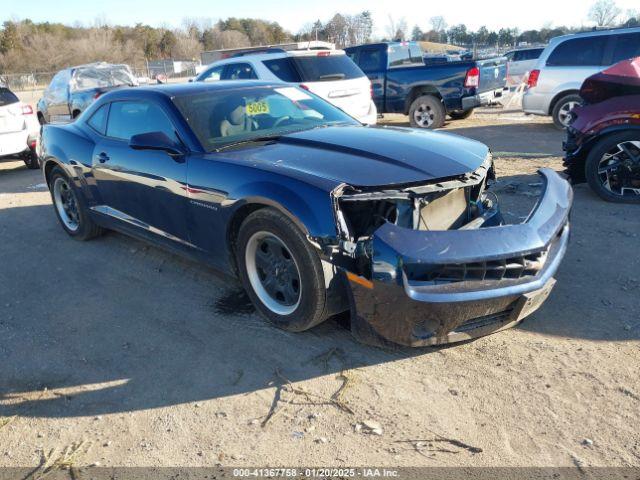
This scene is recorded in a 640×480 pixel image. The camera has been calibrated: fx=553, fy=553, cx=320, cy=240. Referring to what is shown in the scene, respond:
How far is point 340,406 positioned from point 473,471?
75 centimetres

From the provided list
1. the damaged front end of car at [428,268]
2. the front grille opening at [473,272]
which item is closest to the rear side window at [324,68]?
the damaged front end of car at [428,268]

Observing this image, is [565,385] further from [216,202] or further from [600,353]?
[216,202]

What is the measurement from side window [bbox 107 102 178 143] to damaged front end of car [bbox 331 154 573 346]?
1800 mm

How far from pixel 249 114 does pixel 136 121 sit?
3.40 ft

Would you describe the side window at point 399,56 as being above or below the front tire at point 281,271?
above

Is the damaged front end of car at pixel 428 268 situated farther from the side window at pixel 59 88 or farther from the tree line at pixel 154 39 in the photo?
the tree line at pixel 154 39

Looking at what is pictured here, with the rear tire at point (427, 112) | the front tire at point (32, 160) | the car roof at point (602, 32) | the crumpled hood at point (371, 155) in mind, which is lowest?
the front tire at point (32, 160)

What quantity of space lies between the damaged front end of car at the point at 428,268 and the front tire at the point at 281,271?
0.21 m

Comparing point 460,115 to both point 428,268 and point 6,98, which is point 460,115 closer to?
point 6,98

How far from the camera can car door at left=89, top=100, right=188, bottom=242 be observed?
4.14 m

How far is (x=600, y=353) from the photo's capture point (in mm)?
3193

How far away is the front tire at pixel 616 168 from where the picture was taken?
5.77 metres

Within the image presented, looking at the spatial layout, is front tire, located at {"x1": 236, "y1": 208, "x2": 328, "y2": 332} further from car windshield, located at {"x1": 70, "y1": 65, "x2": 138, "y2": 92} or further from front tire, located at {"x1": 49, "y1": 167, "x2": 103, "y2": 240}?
car windshield, located at {"x1": 70, "y1": 65, "x2": 138, "y2": 92}

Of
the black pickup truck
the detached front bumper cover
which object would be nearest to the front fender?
the detached front bumper cover
